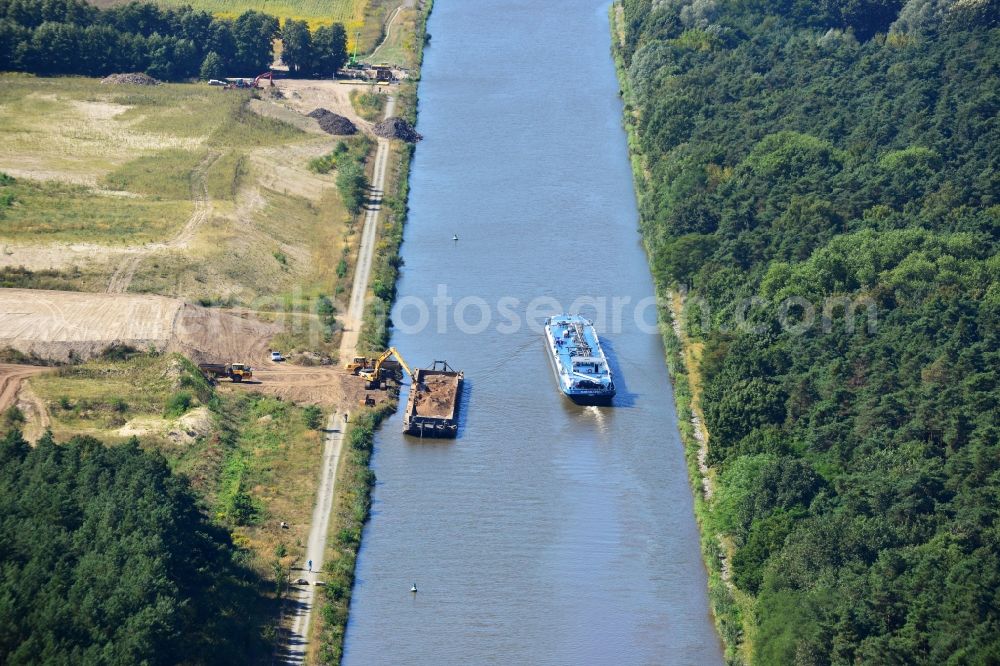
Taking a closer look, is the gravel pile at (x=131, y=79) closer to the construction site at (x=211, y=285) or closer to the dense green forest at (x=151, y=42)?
the construction site at (x=211, y=285)

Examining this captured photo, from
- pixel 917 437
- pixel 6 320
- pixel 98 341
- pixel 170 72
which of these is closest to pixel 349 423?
pixel 98 341

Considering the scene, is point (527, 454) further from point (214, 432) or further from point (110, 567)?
point (110, 567)

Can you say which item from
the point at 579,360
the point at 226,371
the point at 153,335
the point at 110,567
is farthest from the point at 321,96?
the point at 110,567

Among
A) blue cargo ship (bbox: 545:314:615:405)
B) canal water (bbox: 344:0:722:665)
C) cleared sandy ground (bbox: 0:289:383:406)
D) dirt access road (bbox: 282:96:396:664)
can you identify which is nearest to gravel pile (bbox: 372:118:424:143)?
canal water (bbox: 344:0:722:665)

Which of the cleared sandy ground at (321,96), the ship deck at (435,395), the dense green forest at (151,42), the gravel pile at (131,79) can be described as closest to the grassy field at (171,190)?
the gravel pile at (131,79)

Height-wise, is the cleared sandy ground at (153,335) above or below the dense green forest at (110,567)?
above
